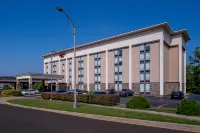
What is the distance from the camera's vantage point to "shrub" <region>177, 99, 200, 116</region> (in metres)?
14.7

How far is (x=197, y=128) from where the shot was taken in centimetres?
1073

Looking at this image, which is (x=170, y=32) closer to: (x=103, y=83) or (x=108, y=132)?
(x=103, y=83)

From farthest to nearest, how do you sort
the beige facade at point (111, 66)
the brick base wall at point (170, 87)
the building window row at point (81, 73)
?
Answer: the building window row at point (81, 73) < the beige facade at point (111, 66) < the brick base wall at point (170, 87)

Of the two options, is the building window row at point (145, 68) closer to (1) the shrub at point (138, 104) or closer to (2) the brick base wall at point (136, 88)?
(2) the brick base wall at point (136, 88)

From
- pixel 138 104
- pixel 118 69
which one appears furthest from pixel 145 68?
pixel 138 104

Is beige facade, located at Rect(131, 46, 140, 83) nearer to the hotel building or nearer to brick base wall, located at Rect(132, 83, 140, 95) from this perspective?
the hotel building

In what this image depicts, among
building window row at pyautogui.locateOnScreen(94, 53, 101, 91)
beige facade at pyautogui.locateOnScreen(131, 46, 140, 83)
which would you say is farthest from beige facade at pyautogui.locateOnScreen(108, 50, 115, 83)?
beige facade at pyautogui.locateOnScreen(131, 46, 140, 83)

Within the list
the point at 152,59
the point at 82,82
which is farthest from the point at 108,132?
the point at 82,82

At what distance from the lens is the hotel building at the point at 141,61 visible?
160 ft

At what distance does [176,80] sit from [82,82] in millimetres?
29243

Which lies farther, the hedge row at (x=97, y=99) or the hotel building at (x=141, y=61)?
the hotel building at (x=141, y=61)

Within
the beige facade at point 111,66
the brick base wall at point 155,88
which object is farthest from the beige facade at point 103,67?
the brick base wall at point 155,88

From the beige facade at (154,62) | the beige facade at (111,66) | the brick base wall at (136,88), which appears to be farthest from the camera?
the beige facade at (111,66)

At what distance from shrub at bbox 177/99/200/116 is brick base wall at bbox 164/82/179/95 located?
3490 centimetres
